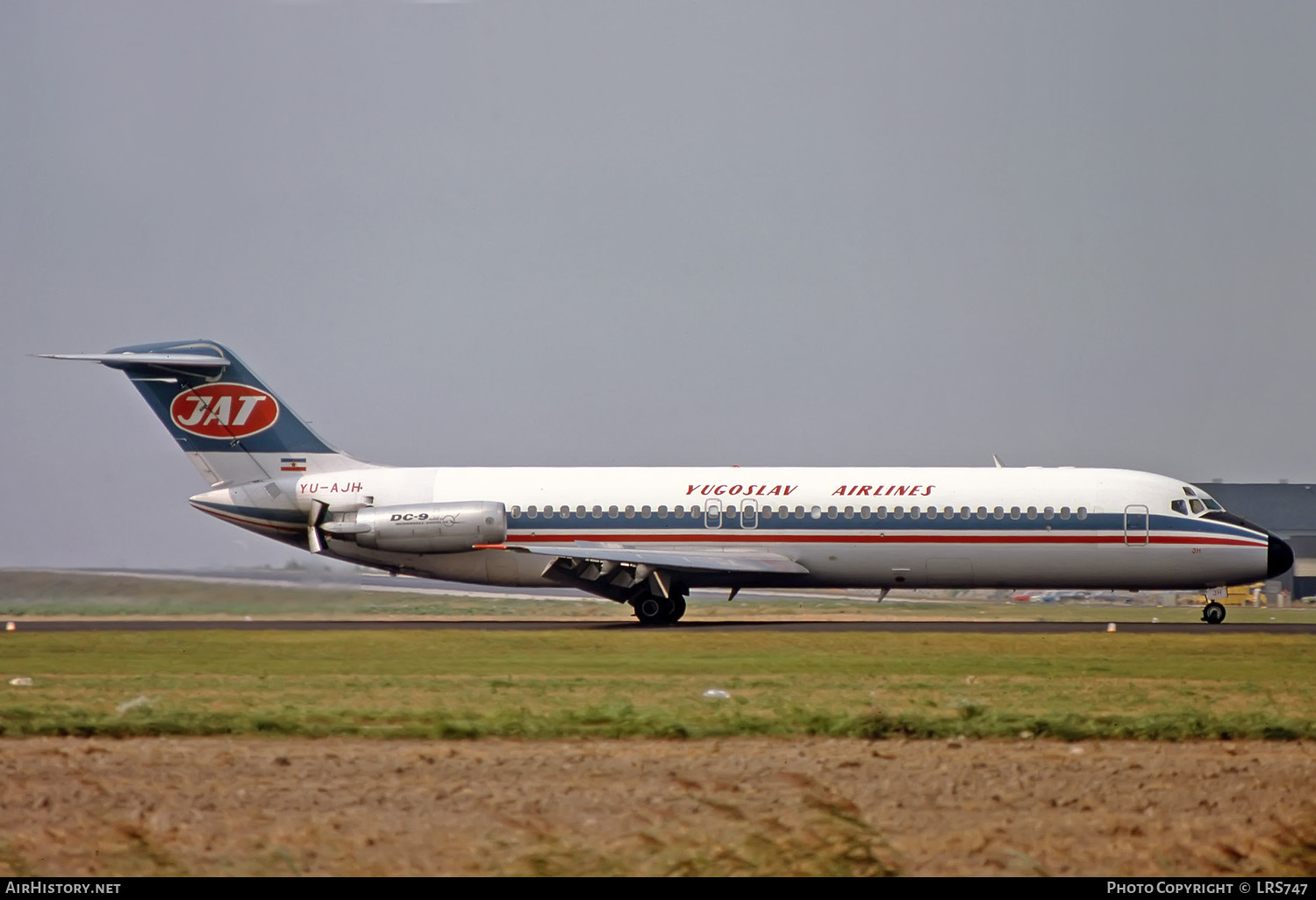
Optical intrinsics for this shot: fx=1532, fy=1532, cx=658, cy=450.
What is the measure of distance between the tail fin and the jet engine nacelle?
2.78 meters

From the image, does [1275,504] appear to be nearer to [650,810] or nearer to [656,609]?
[656,609]

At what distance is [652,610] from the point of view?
116 ft

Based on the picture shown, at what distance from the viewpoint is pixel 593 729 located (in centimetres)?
1533

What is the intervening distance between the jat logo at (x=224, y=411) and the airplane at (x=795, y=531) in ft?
7.99

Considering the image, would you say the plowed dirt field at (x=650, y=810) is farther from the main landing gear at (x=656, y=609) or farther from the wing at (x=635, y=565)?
the main landing gear at (x=656, y=609)

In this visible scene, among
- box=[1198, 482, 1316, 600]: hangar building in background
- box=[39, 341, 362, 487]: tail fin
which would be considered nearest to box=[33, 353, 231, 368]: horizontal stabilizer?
box=[39, 341, 362, 487]: tail fin

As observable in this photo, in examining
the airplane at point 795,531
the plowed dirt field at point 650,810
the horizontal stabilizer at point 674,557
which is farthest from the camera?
the airplane at point 795,531

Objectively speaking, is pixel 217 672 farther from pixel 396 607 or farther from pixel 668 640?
pixel 396 607

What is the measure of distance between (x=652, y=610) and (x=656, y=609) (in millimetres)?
103

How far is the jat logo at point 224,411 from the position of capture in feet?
123

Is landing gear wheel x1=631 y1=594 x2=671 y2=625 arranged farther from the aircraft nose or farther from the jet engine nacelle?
the aircraft nose

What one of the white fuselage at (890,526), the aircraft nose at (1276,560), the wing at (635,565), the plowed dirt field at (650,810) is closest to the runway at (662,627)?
the wing at (635,565)

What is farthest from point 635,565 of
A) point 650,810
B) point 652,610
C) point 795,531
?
point 650,810

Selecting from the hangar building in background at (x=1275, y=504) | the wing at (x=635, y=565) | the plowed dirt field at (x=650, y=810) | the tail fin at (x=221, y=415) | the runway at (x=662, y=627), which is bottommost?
the plowed dirt field at (x=650, y=810)
